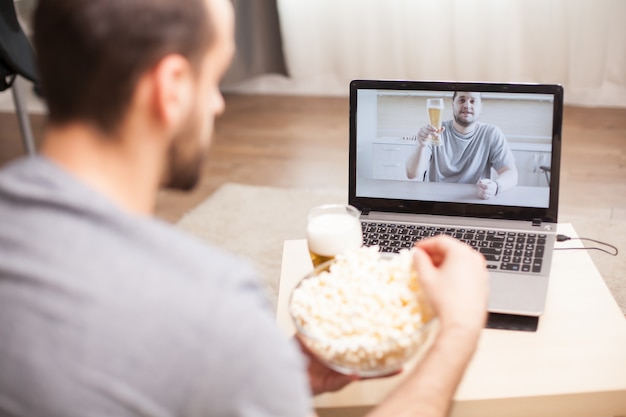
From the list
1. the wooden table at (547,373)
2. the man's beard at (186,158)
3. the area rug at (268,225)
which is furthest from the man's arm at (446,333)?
the area rug at (268,225)

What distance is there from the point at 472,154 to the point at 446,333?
1.97 feet

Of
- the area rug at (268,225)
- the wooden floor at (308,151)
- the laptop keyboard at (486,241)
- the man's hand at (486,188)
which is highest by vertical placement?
the man's hand at (486,188)

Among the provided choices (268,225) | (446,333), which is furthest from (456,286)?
(268,225)

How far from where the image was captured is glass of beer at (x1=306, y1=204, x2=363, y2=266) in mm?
1081

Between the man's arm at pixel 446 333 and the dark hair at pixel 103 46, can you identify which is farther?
the man's arm at pixel 446 333

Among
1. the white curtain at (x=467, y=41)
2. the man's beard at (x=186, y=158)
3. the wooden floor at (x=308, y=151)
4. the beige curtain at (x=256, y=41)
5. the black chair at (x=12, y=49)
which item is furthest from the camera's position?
the beige curtain at (x=256, y=41)

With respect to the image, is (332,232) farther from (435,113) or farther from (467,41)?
(467,41)

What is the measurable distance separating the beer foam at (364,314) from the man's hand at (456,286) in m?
0.02

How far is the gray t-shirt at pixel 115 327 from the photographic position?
0.53m

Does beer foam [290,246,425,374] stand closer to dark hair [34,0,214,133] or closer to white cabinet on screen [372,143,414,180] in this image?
dark hair [34,0,214,133]

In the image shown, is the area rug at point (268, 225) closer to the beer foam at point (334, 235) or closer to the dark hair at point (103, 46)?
the beer foam at point (334, 235)

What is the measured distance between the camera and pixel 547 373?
0.98 meters

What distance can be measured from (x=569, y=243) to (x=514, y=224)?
0.35ft

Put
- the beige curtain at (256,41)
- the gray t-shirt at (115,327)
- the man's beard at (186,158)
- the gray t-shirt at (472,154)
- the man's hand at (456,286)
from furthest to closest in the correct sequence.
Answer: the beige curtain at (256,41) < the gray t-shirt at (472,154) < the man's hand at (456,286) < the man's beard at (186,158) < the gray t-shirt at (115,327)
